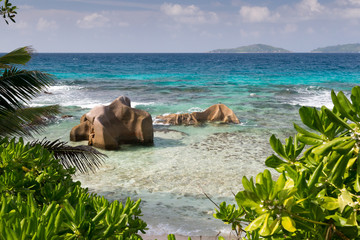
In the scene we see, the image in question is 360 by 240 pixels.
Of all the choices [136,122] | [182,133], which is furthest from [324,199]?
[182,133]

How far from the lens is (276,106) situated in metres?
21.5

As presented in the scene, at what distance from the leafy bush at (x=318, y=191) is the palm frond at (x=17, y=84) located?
508 cm

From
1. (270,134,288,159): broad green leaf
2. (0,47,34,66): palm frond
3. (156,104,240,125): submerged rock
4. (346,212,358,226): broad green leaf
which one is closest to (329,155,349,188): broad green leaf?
(346,212,358,226): broad green leaf

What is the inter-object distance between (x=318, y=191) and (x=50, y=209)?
122 cm

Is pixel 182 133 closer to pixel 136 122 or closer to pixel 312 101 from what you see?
pixel 136 122

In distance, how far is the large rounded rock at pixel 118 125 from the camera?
1233cm

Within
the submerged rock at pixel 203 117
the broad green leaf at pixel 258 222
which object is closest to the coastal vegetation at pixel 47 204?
the broad green leaf at pixel 258 222

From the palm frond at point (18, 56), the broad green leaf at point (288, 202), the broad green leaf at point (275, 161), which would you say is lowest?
the broad green leaf at point (288, 202)

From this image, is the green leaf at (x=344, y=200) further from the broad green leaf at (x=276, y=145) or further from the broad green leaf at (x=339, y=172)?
the broad green leaf at (x=276, y=145)

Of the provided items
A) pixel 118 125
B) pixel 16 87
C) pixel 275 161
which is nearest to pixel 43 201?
pixel 275 161

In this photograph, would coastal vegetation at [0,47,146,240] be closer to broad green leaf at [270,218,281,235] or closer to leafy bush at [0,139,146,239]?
leafy bush at [0,139,146,239]

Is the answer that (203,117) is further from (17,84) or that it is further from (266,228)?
(266,228)

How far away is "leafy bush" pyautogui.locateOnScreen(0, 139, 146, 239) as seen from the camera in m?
1.39

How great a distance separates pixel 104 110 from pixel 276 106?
12.6 m
